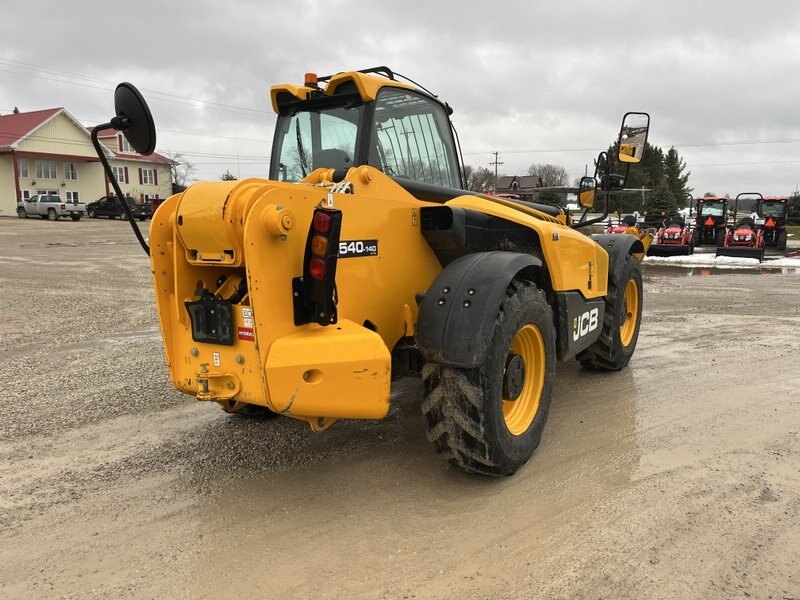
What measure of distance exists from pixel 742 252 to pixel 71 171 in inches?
1708

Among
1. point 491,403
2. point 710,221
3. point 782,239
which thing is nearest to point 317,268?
point 491,403

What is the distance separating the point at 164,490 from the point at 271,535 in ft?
2.76

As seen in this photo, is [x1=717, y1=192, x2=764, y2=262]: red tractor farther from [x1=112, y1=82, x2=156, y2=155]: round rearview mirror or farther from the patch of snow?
[x1=112, y1=82, x2=156, y2=155]: round rearview mirror

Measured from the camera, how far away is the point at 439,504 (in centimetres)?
318

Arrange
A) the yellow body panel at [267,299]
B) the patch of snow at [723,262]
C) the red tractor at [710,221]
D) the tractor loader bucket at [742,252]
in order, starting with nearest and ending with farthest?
the yellow body panel at [267,299] → the patch of snow at [723,262] → the tractor loader bucket at [742,252] → the red tractor at [710,221]

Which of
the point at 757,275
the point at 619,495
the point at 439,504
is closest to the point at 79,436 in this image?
the point at 439,504

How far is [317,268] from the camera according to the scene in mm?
2766

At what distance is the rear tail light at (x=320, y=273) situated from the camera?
8.95 feet

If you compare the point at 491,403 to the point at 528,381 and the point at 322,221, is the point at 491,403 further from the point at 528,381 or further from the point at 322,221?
the point at 322,221

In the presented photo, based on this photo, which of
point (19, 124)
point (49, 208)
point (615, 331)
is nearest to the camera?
point (615, 331)

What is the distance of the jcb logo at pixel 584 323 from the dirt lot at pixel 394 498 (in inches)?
24.2

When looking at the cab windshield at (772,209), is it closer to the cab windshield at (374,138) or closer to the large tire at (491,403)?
the cab windshield at (374,138)

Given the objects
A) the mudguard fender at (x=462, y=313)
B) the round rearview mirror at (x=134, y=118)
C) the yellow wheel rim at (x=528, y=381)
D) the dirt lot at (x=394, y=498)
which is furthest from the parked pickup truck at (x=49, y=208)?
the mudguard fender at (x=462, y=313)

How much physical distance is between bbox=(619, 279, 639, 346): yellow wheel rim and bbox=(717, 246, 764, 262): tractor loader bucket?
1376cm
